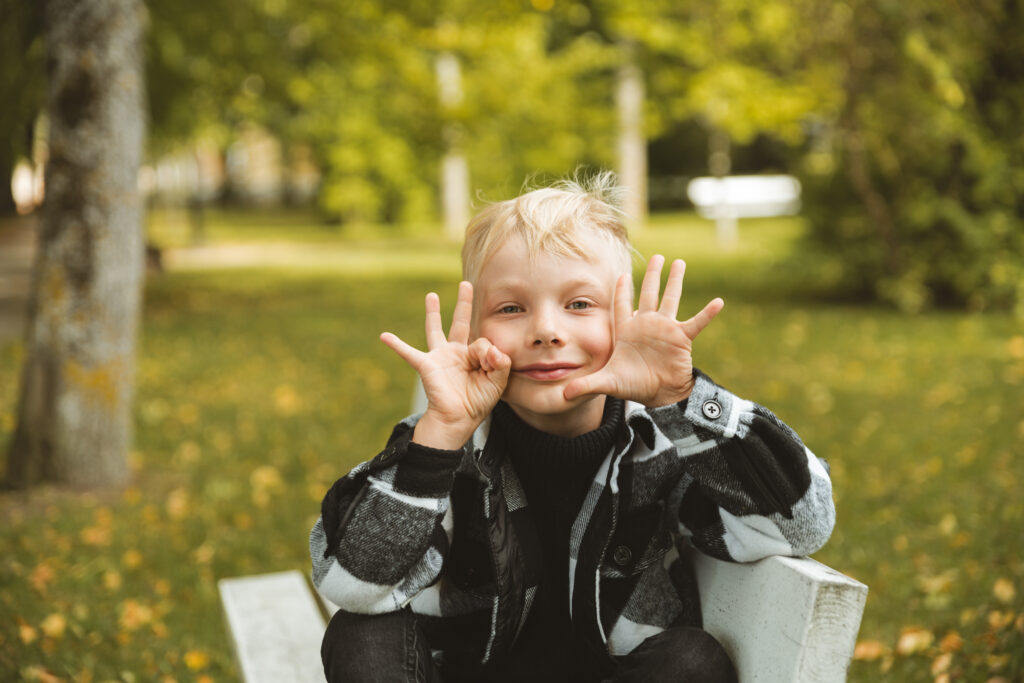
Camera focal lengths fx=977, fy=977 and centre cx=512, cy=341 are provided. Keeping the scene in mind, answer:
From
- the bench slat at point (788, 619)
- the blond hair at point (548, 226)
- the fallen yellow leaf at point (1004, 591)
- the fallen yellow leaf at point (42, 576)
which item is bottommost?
the fallen yellow leaf at point (1004, 591)

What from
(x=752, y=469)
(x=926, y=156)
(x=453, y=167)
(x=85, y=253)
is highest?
(x=453, y=167)

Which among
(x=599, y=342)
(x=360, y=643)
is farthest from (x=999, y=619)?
(x=360, y=643)

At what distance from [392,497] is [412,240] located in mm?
23955

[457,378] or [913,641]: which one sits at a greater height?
[457,378]

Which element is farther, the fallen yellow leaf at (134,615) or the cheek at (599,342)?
the fallen yellow leaf at (134,615)

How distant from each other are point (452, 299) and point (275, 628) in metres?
10.6

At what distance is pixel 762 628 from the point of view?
176 centimetres

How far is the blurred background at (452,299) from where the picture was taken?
4.00 meters

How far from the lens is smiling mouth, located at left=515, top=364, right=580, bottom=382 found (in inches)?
76.0

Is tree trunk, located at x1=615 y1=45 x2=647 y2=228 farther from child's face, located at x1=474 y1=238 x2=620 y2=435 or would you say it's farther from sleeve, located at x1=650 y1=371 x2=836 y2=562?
sleeve, located at x1=650 y1=371 x2=836 y2=562

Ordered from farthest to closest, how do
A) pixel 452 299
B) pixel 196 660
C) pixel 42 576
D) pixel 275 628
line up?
pixel 452 299 → pixel 42 576 → pixel 196 660 → pixel 275 628

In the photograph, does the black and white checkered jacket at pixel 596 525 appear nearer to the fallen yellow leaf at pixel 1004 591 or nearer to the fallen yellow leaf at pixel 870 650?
the fallen yellow leaf at pixel 870 650

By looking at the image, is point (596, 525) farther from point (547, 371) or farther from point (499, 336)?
point (499, 336)

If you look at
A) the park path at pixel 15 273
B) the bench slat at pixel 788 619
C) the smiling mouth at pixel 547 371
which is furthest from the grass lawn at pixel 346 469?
the smiling mouth at pixel 547 371
